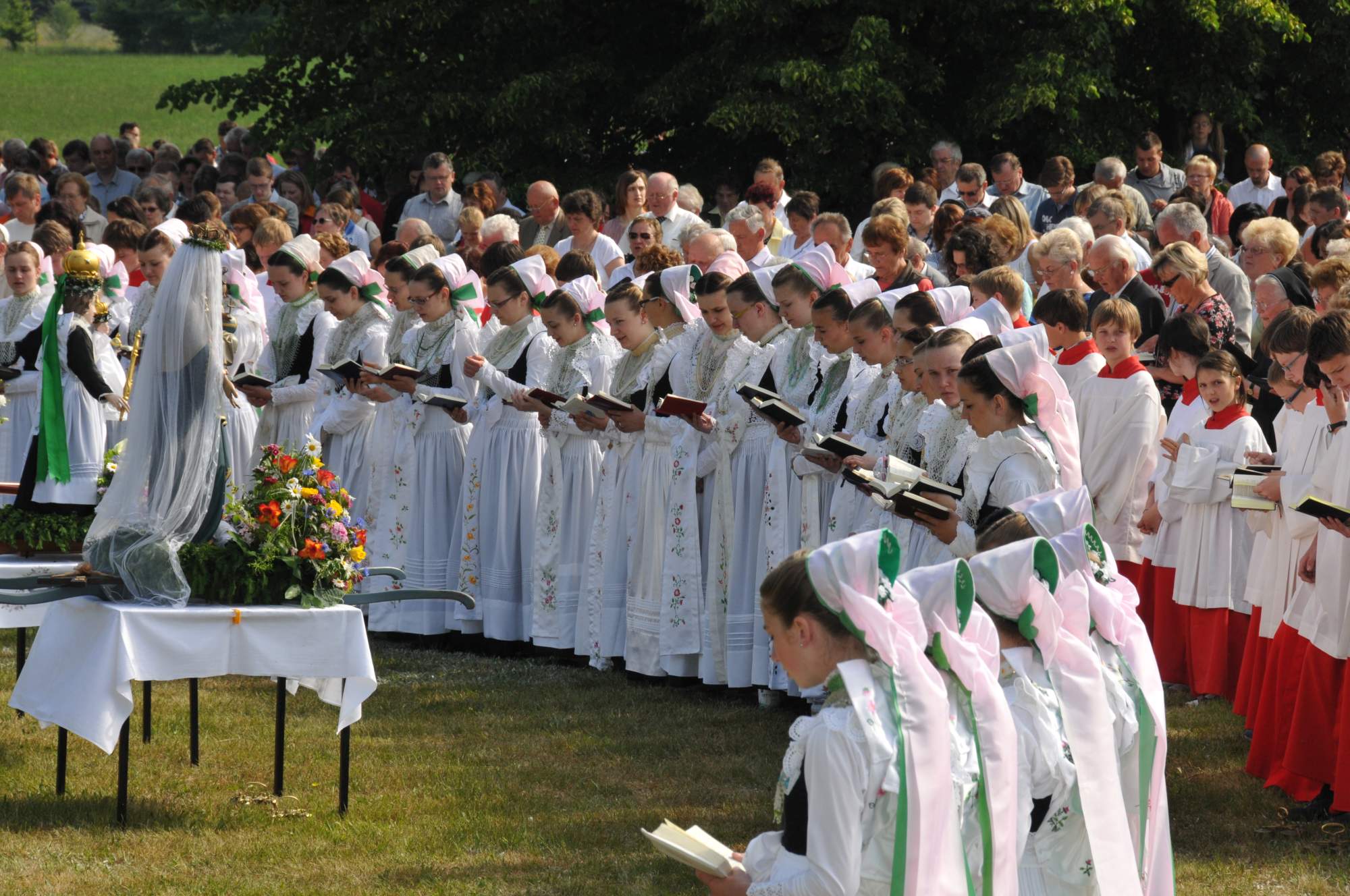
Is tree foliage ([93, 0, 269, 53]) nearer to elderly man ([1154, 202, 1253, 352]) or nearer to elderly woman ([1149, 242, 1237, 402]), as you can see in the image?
elderly man ([1154, 202, 1253, 352])

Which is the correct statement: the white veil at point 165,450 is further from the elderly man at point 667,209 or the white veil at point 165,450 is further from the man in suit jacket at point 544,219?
the man in suit jacket at point 544,219

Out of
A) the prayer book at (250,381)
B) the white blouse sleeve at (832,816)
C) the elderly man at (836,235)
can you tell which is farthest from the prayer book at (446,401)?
the white blouse sleeve at (832,816)

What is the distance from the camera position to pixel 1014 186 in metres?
14.9

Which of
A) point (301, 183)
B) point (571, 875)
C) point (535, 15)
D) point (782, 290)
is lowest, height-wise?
point (571, 875)

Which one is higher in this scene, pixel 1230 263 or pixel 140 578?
pixel 1230 263

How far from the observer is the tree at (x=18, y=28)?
69312 mm

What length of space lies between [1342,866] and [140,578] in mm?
4626

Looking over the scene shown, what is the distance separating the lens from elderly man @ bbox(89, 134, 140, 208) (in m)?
19.9

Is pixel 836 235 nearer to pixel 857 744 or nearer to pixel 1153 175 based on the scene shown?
pixel 1153 175

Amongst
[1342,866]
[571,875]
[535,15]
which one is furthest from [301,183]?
[1342,866]

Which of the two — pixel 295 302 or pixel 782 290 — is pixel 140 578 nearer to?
pixel 782 290

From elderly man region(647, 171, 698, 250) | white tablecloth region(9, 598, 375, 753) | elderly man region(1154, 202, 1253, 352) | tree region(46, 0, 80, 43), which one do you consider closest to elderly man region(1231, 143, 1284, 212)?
elderly man region(1154, 202, 1253, 352)

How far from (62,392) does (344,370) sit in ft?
5.67

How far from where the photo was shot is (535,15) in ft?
65.9
